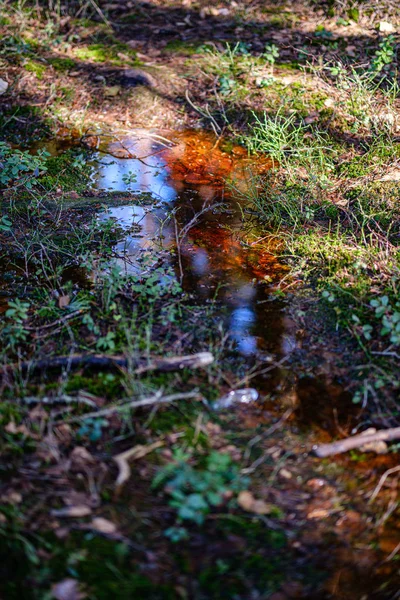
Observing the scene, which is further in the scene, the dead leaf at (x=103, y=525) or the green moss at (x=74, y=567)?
the dead leaf at (x=103, y=525)

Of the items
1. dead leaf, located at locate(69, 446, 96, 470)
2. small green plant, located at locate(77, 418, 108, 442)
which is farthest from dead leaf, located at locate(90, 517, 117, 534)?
small green plant, located at locate(77, 418, 108, 442)

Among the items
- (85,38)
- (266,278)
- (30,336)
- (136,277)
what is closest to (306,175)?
(266,278)

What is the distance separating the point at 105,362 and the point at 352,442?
122 cm

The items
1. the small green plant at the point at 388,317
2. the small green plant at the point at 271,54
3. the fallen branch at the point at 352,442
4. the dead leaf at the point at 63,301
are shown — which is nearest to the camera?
the fallen branch at the point at 352,442

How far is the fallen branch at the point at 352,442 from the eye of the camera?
2.52m

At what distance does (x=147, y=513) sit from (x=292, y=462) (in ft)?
2.24

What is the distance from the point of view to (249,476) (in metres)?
2.36

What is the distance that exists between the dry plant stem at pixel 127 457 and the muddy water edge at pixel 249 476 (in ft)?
0.10

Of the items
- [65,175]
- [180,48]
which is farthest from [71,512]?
[180,48]

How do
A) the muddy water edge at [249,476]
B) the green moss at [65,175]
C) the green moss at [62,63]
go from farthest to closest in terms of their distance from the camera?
the green moss at [62,63]
the green moss at [65,175]
the muddy water edge at [249,476]

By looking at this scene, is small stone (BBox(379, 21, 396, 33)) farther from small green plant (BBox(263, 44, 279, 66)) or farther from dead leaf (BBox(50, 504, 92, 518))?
dead leaf (BBox(50, 504, 92, 518))

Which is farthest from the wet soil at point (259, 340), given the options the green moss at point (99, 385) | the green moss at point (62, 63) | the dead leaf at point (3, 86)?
the green moss at point (62, 63)

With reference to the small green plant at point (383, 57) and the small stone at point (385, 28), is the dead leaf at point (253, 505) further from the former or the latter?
the small stone at point (385, 28)

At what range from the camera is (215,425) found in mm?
2598
